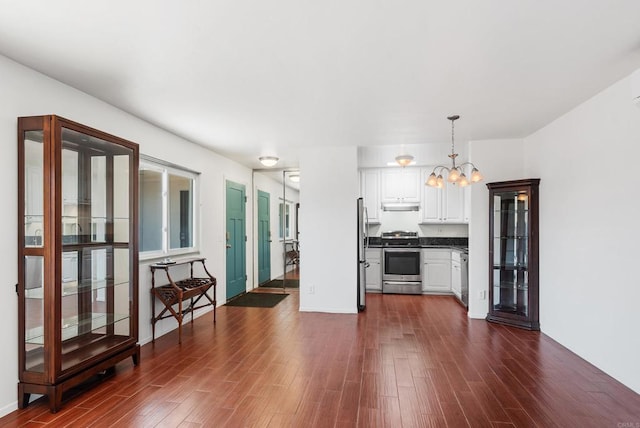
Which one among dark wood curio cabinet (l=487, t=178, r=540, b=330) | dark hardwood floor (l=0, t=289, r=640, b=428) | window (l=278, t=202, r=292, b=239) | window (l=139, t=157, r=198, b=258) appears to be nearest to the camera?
dark hardwood floor (l=0, t=289, r=640, b=428)

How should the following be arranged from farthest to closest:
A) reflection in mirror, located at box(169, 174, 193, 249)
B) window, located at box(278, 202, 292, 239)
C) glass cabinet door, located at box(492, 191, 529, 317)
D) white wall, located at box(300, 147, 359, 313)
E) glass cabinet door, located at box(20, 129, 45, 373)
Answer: window, located at box(278, 202, 292, 239)
white wall, located at box(300, 147, 359, 313)
reflection in mirror, located at box(169, 174, 193, 249)
glass cabinet door, located at box(492, 191, 529, 317)
glass cabinet door, located at box(20, 129, 45, 373)

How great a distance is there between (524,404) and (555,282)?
1904mm

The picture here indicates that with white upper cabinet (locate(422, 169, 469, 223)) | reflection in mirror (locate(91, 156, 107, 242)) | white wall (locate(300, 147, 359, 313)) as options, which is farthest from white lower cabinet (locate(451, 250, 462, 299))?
reflection in mirror (locate(91, 156, 107, 242))

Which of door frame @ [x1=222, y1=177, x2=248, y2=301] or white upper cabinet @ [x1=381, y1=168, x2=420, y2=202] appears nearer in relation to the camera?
door frame @ [x1=222, y1=177, x2=248, y2=301]

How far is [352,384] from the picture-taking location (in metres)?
2.79

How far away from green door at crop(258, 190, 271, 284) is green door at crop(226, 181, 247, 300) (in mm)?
715

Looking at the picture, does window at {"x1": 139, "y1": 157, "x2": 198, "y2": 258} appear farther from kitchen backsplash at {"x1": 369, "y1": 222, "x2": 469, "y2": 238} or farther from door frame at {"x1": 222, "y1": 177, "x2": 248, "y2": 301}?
kitchen backsplash at {"x1": 369, "y1": 222, "x2": 469, "y2": 238}

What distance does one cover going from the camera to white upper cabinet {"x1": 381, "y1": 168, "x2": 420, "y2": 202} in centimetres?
671

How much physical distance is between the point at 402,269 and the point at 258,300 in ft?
8.77

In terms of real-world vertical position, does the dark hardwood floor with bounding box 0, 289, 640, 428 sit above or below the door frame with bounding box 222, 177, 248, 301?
below

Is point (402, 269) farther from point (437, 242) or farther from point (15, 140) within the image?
point (15, 140)

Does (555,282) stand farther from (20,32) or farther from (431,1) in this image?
(20,32)

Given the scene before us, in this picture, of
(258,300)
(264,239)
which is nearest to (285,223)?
(264,239)

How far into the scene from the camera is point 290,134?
4406 mm
